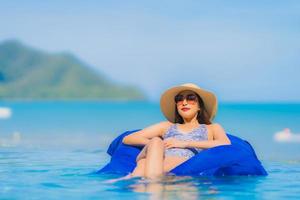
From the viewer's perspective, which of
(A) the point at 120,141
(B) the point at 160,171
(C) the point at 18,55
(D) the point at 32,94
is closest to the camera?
(B) the point at 160,171

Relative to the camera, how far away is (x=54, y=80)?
152 metres

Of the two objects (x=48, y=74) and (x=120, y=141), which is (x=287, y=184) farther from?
(x=48, y=74)

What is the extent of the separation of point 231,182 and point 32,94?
134264 mm

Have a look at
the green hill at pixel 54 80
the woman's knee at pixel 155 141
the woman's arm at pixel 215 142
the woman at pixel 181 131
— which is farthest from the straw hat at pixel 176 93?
the green hill at pixel 54 80

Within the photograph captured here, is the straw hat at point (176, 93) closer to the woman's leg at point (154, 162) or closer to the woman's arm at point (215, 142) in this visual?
the woman's arm at point (215, 142)

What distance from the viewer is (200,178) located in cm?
599

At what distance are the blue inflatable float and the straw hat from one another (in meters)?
0.40

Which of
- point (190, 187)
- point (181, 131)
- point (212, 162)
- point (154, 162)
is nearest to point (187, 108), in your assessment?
point (181, 131)

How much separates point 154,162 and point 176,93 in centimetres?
94

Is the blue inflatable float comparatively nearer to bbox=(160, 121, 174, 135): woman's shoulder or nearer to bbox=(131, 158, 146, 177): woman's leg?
bbox=(131, 158, 146, 177): woman's leg

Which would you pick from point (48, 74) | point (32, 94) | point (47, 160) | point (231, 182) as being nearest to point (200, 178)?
point (231, 182)

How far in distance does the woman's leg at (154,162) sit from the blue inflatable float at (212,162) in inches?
10.3

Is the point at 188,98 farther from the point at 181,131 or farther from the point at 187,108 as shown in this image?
the point at 181,131

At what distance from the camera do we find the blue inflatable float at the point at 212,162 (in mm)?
6008
